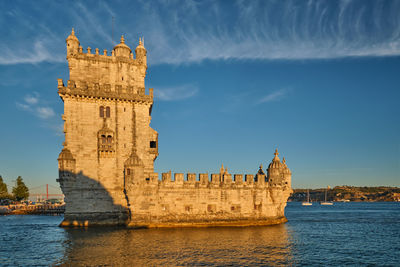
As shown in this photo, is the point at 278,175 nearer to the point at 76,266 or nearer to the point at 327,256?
the point at 327,256

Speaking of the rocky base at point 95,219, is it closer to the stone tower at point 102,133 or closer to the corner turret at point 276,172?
the stone tower at point 102,133

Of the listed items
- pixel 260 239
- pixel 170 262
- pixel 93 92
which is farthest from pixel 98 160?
pixel 260 239

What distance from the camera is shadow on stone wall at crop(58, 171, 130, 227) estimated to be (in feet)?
99.6

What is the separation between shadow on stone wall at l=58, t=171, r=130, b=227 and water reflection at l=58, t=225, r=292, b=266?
200 cm

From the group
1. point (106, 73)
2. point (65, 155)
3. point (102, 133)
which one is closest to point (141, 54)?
point (106, 73)

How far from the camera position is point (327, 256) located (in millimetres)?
20141

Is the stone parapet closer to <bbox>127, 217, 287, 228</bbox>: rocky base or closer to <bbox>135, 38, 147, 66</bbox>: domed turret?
<bbox>135, 38, 147, 66</bbox>: domed turret

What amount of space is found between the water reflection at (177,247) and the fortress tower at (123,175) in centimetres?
245

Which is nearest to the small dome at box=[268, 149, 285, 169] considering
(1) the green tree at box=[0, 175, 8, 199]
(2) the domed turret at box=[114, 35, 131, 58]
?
(2) the domed turret at box=[114, 35, 131, 58]

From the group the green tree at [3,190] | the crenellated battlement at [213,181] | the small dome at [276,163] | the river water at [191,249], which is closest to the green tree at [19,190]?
the green tree at [3,190]

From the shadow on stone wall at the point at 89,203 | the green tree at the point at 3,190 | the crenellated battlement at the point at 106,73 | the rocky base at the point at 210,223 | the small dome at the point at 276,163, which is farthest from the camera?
the green tree at the point at 3,190

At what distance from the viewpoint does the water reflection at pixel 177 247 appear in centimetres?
1756

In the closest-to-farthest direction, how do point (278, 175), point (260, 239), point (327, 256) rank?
1. point (327, 256)
2. point (260, 239)
3. point (278, 175)

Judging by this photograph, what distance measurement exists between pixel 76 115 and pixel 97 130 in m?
2.95
